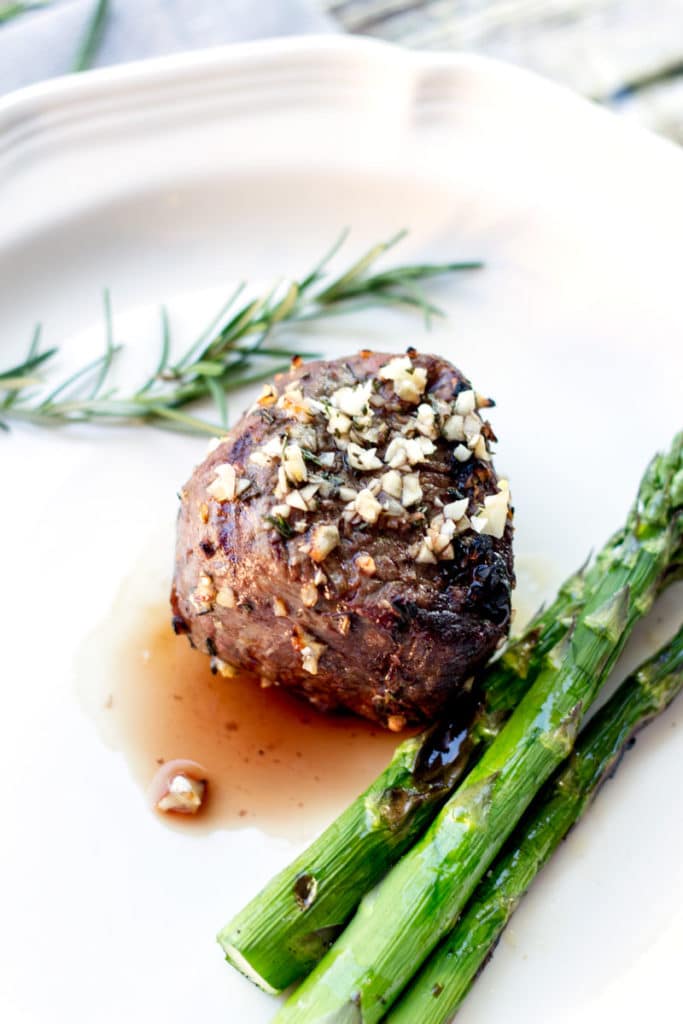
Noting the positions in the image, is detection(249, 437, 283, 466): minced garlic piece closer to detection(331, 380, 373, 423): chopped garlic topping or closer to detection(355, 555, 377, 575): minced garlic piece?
detection(331, 380, 373, 423): chopped garlic topping

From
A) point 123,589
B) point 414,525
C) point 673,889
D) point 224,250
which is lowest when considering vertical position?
point 123,589

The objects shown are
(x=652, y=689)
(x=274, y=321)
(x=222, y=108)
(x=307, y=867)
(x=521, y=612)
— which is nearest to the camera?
(x=307, y=867)

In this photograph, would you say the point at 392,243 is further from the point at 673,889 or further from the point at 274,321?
the point at 673,889

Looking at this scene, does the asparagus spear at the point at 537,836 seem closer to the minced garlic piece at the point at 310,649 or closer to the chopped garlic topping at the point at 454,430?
the minced garlic piece at the point at 310,649

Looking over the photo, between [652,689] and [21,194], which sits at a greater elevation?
[21,194]

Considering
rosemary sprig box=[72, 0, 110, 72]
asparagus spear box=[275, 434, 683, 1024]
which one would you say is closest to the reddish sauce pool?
asparagus spear box=[275, 434, 683, 1024]

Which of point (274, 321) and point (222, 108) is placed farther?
point (222, 108)

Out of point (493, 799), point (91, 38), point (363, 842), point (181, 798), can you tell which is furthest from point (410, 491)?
point (91, 38)

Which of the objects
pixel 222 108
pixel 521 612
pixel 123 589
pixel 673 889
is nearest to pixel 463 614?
pixel 521 612

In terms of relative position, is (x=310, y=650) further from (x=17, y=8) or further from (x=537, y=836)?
(x=17, y=8)
